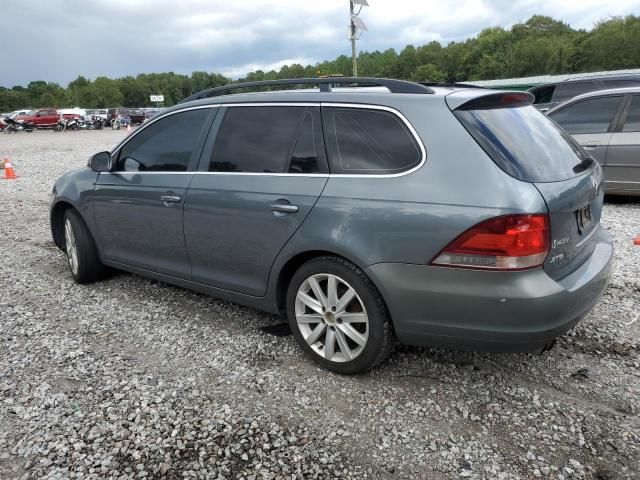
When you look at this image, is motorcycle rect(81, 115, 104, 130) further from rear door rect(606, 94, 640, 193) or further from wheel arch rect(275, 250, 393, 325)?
wheel arch rect(275, 250, 393, 325)

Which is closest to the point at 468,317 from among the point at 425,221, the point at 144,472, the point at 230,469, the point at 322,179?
the point at 425,221

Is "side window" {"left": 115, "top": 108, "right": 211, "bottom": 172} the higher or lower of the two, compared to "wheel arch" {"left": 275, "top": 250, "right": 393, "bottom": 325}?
higher

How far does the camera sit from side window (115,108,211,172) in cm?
392

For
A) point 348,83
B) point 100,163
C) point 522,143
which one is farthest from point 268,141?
point 100,163

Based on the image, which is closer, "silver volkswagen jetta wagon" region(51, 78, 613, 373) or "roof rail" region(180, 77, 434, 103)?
"silver volkswagen jetta wagon" region(51, 78, 613, 373)

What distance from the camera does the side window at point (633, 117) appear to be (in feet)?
24.1

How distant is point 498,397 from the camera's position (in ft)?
9.73

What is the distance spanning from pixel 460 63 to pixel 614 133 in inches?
4022

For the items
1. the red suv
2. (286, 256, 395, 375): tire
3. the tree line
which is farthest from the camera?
the tree line

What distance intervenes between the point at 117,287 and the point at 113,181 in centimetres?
108

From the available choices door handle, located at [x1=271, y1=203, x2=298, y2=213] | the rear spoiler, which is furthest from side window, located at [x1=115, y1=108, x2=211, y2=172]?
the rear spoiler

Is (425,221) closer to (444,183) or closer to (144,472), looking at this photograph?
(444,183)

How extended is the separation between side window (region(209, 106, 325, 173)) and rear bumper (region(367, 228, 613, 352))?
2.96ft

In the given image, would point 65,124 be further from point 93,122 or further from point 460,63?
point 460,63
